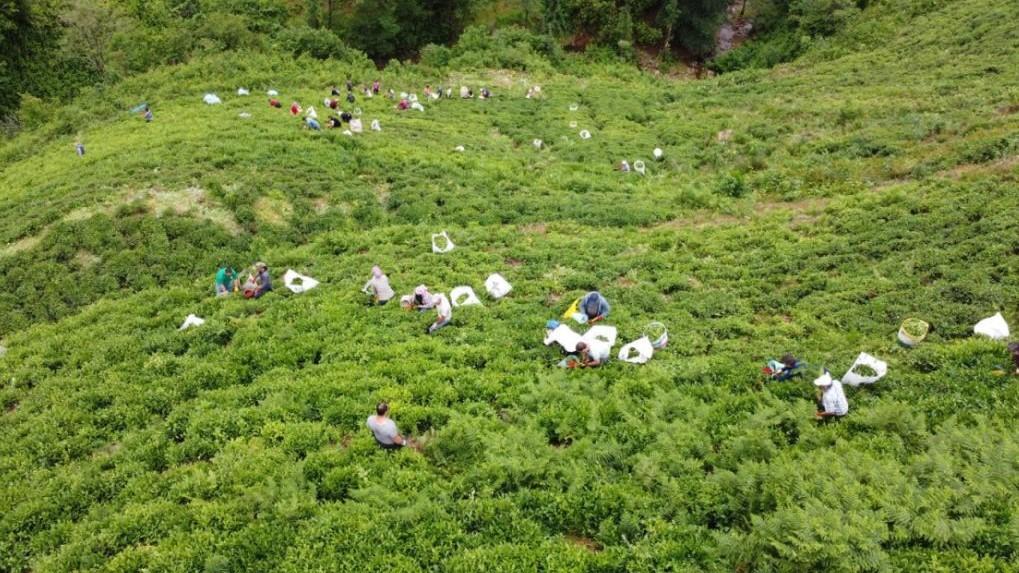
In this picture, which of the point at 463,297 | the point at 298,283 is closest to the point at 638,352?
the point at 463,297

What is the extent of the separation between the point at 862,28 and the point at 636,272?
135 ft

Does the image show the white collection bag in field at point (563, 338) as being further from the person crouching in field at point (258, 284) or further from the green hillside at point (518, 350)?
the person crouching in field at point (258, 284)

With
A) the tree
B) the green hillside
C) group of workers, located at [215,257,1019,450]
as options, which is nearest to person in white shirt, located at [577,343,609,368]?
group of workers, located at [215,257,1019,450]

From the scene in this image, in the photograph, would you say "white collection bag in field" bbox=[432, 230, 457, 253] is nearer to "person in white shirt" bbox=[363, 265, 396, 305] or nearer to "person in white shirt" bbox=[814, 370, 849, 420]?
"person in white shirt" bbox=[363, 265, 396, 305]

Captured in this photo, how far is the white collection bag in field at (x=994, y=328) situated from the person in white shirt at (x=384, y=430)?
42.8 ft

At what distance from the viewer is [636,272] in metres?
18.9

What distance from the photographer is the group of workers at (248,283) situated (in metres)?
18.7

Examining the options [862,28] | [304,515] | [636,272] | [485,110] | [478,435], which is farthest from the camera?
[862,28]

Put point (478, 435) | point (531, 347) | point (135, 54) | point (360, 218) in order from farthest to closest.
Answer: point (135, 54)
point (360, 218)
point (531, 347)
point (478, 435)

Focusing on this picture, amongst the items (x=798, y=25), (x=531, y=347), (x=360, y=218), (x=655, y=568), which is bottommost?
(x=360, y=218)

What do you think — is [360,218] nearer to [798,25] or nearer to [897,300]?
[897,300]

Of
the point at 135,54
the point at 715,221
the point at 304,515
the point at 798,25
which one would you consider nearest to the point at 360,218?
the point at 715,221

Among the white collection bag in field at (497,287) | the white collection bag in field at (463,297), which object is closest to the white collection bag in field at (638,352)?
the white collection bag in field at (497,287)

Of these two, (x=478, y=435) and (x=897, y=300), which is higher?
(x=897, y=300)
